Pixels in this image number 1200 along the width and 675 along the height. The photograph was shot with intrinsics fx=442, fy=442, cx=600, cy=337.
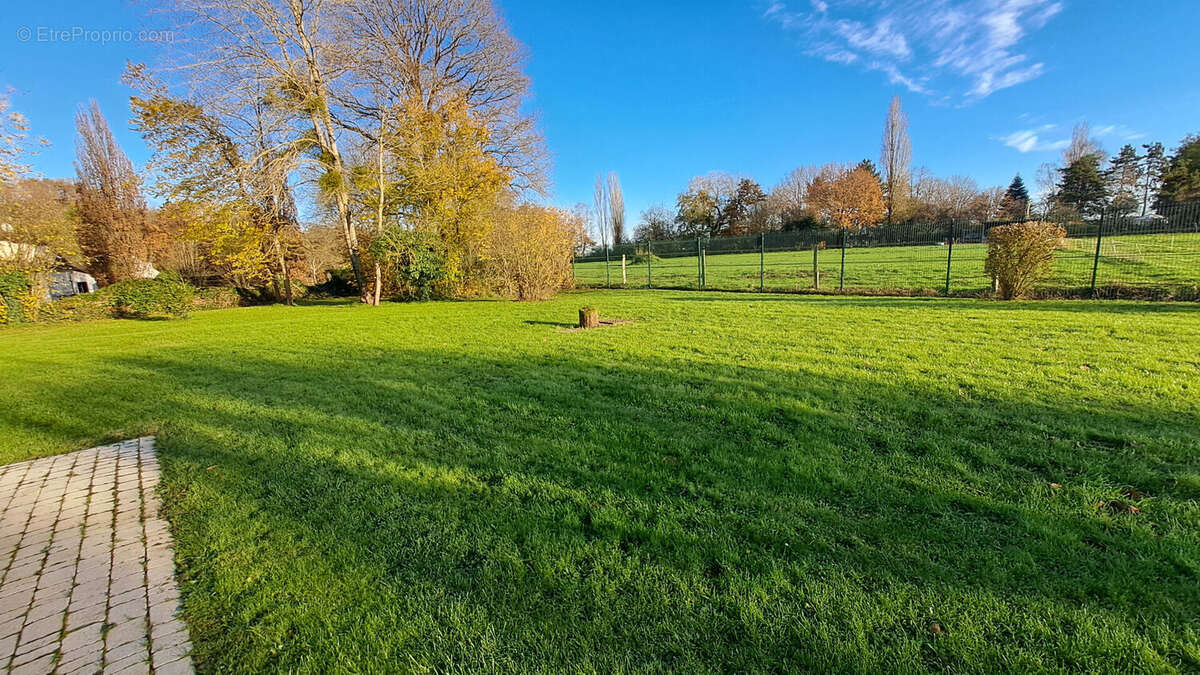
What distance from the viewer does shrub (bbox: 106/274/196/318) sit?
1259 cm

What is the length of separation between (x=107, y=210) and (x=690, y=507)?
27.9 metres

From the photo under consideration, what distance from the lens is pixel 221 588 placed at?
1.97 metres

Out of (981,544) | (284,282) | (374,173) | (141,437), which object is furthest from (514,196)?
(981,544)

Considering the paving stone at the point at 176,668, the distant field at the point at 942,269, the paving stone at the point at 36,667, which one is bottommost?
the paving stone at the point at 36,667

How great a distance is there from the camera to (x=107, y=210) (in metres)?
18.9

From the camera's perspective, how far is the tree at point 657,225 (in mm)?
46656

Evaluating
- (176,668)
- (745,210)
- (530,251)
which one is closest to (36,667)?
(176,668)

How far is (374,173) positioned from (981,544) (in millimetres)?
17351

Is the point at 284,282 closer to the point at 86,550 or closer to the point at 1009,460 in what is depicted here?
the point at 86,550

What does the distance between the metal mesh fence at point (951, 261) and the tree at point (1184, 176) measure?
21057 mm

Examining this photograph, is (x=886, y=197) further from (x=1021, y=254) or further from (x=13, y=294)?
(x=13, y=294)

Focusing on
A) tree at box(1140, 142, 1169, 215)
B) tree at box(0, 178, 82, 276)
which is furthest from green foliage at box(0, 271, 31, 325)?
tree at box(1140, 142, 1169, 215)

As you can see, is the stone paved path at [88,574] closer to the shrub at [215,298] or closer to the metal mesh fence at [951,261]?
the metal mesh fence at [951,261]

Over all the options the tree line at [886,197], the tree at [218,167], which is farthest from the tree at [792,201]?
the tree at [218,167]
